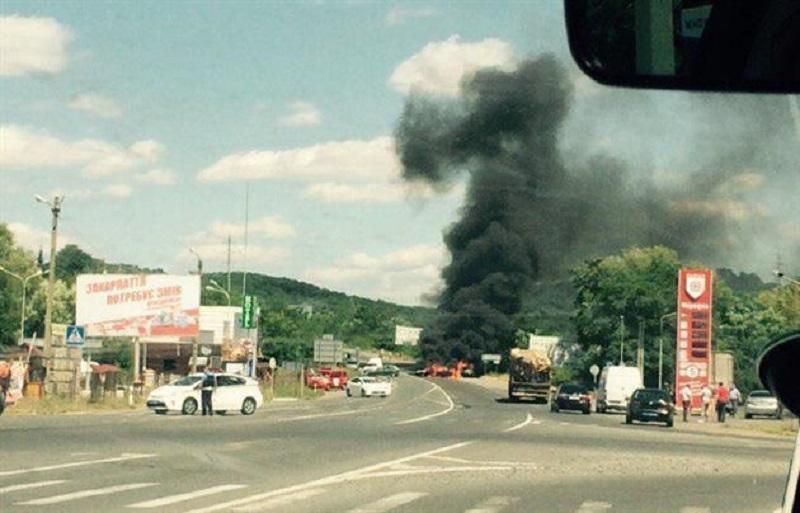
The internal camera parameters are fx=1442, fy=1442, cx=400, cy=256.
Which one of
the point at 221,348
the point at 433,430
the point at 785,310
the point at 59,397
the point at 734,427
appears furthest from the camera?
the point at 221,348

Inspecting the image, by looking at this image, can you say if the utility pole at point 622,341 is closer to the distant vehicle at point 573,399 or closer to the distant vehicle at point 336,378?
the distant vehicle at point 573,399

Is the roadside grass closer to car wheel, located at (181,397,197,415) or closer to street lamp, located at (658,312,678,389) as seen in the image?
car wheel, located at (181,397,197,415)

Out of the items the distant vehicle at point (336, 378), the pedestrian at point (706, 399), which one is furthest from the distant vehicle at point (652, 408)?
the distant vehicle at point (336, 378)

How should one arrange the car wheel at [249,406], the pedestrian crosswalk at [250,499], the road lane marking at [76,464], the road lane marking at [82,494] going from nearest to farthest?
the pedestrian crosswalk at [250,499] → the road lane marking at [82,494] → the road lane marking at [76,464] → the car wheel at [249,406]

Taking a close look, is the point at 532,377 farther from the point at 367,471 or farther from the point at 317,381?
the point at 367,471

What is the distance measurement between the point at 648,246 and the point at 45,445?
76513 mm

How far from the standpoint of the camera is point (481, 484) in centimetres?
1764

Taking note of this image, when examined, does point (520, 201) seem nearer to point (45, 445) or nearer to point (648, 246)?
point (648, 246)

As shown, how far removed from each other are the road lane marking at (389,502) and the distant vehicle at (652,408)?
111 feet

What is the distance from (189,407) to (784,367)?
4718 centimetres

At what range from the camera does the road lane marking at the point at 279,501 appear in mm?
13841

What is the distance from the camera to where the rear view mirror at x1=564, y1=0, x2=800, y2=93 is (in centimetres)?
233

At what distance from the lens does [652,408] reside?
4912 cm

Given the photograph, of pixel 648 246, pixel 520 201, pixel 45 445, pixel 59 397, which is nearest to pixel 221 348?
pixel 520 201
